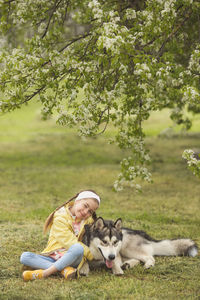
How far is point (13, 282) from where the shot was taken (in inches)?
239

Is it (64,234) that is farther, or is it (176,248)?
(176,248)

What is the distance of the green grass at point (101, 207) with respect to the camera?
5.86 m

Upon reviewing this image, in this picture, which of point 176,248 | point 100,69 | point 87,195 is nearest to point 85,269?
point 87,195

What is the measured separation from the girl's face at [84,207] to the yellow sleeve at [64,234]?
0.74 feet

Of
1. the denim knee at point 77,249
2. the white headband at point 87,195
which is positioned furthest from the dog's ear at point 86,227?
the denim knee at point 77,249

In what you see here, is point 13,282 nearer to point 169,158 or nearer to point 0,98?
point 0,98

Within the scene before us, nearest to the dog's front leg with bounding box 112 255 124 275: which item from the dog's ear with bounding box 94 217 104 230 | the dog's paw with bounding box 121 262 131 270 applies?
the dog's paw with bounding box 121 262 131 270

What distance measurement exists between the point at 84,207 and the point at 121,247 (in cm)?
103

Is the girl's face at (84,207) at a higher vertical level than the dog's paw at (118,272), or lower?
higher

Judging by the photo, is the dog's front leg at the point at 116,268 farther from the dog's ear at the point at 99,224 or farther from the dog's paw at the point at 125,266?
the dog's ear at the point at 99,224

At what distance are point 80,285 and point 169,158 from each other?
15790 millimetres

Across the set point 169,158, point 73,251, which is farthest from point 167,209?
point 169,158

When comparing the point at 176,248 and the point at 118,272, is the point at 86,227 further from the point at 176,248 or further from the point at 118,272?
the point at 176,248

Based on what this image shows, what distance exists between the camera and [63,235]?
253 inches
